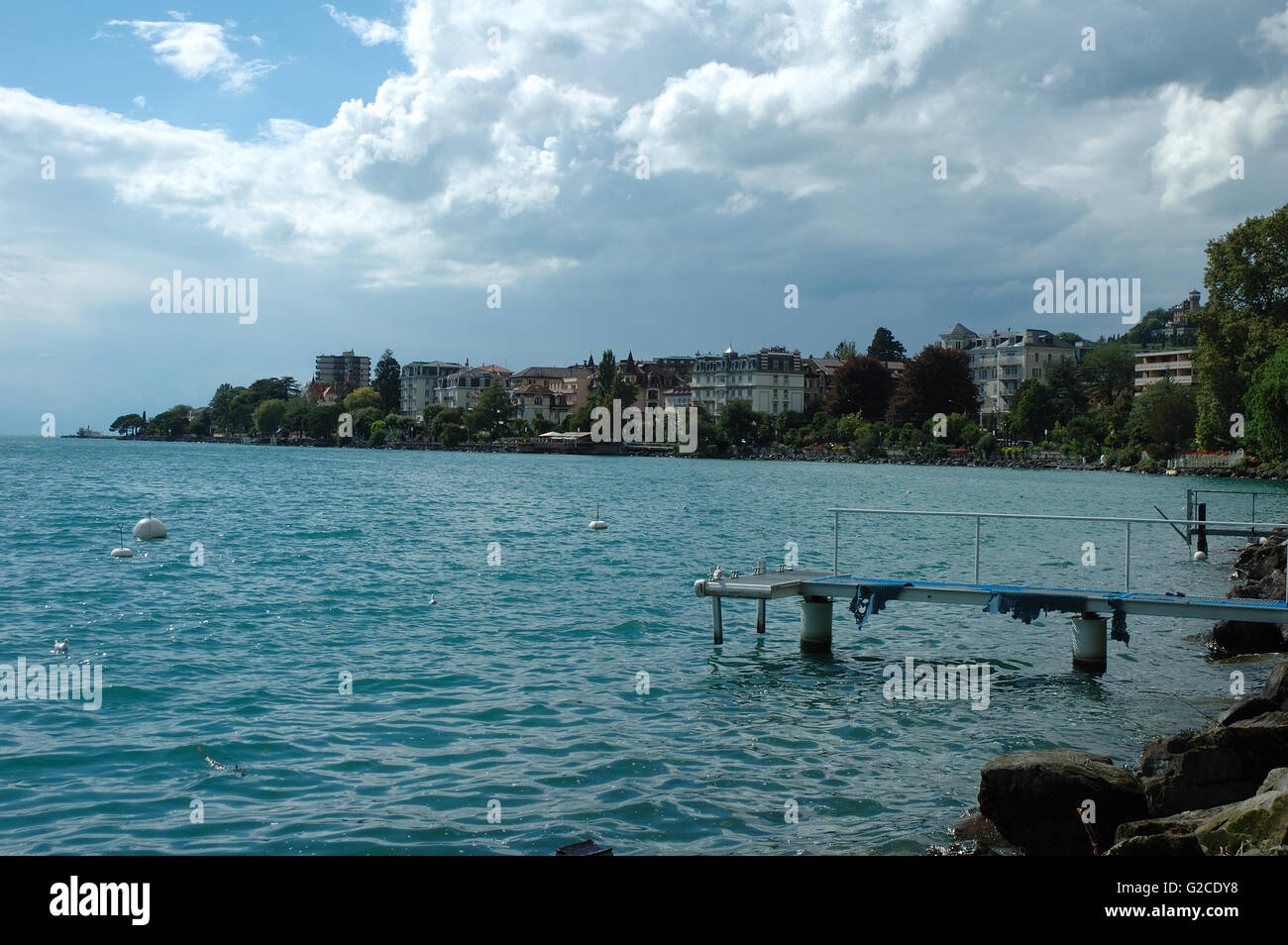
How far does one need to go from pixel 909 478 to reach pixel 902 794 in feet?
361

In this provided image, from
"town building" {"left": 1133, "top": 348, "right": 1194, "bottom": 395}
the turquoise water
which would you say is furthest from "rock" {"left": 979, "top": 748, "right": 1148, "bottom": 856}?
"town building" {"left": 1133, "top": 348, "right": 1194, "bottom": 395}

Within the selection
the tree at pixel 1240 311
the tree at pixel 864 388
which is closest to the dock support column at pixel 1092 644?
the tree at pixel 1240 311

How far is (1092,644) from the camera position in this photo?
19719 millimetres

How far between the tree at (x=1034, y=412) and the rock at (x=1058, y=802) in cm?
15861

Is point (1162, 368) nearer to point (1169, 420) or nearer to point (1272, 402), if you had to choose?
point (1169, 420)

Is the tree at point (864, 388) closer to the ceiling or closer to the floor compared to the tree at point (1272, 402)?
closer to the ceiling

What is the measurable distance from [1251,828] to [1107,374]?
183879 millimetres

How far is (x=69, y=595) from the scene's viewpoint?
90.9 ft

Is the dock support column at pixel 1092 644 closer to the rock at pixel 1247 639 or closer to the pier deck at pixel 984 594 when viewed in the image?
the pier deck at pixel 984 594

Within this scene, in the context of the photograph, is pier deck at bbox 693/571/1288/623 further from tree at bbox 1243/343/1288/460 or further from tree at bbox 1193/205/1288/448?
tree at bbox 1193/205/1288/448

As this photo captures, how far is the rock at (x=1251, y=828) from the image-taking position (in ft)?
26.1
